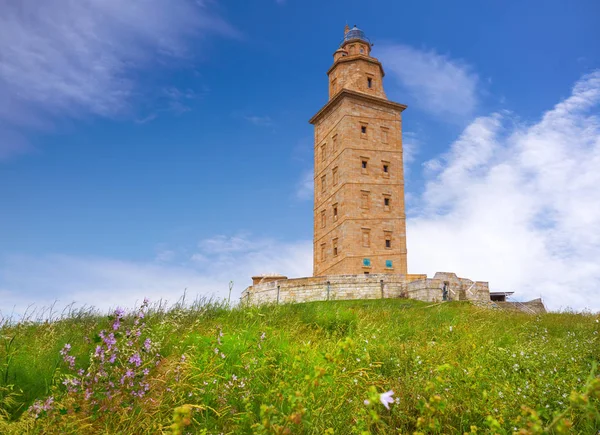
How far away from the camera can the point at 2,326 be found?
413 inches

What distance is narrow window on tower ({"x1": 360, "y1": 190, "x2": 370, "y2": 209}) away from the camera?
3491 cm

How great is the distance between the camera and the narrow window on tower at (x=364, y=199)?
115 feet

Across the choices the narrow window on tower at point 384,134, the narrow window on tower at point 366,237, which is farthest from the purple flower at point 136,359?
the narrow window on tower at point 384,134

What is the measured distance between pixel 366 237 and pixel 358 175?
14.8 feet

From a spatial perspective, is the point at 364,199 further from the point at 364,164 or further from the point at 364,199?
the point at 364,164

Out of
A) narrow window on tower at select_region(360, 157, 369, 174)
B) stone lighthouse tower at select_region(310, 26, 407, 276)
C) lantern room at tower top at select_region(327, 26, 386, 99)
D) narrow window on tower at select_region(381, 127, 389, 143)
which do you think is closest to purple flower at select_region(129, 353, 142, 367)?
stone lighthouse tower at select_region(310, 26, 407, 276)

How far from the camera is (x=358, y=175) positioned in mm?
35281

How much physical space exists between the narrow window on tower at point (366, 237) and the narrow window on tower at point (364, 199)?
1.71 meters

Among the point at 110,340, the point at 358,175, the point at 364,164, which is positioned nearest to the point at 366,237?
the point at 358,175

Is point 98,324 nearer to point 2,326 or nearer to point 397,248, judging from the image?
point 2,326

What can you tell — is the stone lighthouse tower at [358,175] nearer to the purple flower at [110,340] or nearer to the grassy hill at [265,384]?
the grassy hill at [265,384]

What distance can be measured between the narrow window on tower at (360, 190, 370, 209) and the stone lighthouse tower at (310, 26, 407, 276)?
0.07 meters

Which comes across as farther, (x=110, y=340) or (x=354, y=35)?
(x=354, y=35)

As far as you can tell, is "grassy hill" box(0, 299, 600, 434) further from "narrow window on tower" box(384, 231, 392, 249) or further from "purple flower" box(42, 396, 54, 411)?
"narrow window on tower" box(384, 231, 392, 249)
